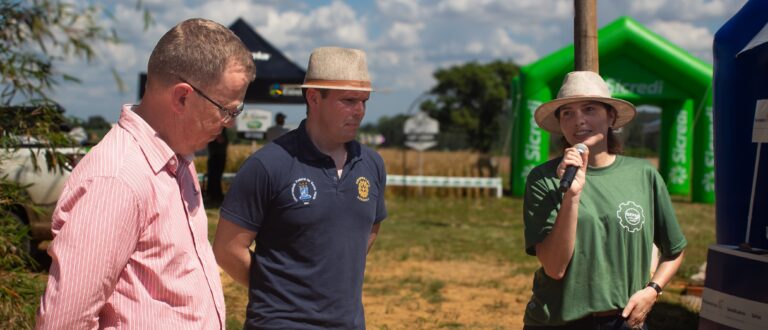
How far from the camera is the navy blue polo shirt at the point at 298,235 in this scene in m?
2.95

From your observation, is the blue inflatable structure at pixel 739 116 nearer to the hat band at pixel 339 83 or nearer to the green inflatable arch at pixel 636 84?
the hat band at pixel 339 83

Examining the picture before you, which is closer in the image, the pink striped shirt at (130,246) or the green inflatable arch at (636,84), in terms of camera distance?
the pink striped shirt at (130,246)

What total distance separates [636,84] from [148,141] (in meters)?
18.5

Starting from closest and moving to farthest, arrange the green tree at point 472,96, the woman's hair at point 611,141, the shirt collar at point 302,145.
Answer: the shirt collar at point 302,145, the woman's hair at point 611,141, the green tree at point 472,96

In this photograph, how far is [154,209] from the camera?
1875 millimetres

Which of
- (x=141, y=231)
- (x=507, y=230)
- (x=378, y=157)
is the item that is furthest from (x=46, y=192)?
(x=507, y=230)

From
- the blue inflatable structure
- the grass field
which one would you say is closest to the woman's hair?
the blue inflatable structure

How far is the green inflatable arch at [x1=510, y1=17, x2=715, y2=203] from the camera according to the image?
1870cm

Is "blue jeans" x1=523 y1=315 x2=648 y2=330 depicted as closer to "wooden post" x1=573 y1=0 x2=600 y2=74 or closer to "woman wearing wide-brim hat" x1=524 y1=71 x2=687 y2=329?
"woman wearing wide-brim hat" x1=524 y1=71 x2=687 y2=329

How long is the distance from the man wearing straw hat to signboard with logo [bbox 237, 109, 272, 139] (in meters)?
15.8

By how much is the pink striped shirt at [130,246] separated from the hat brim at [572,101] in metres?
1.74

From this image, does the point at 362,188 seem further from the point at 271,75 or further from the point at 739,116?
the point at 271,75

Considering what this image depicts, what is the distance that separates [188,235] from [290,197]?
3.08ft

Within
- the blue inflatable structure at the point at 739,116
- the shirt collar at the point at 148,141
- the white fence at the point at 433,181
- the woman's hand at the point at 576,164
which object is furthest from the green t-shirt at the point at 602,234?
the white fence at the point at 433,181
